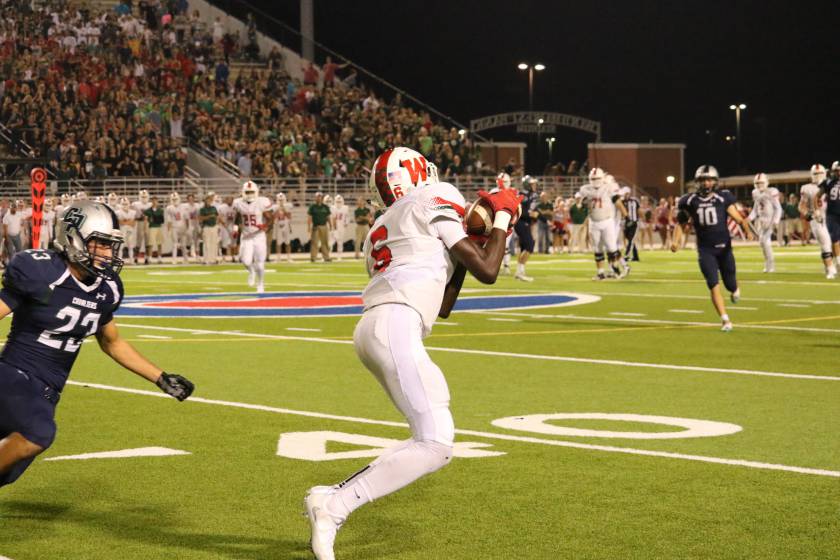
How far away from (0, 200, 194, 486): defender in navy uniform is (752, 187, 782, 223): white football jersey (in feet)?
78.2

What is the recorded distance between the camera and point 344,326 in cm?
1562

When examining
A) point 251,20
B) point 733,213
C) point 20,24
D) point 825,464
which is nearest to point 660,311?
point 733,213

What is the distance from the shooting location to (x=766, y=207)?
2847 cm

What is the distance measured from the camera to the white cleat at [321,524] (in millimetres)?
5051

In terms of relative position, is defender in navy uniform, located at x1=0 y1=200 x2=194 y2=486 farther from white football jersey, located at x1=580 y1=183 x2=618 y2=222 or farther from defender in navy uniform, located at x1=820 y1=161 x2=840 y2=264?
defender in navy uniform, located at x1=820 y1=161 x2=840 y2=264

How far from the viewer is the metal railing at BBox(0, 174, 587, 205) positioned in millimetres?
35562

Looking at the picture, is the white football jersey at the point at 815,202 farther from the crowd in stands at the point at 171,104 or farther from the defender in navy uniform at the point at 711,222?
the crowd in stands at the point at 171,104

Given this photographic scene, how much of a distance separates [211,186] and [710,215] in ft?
84.7

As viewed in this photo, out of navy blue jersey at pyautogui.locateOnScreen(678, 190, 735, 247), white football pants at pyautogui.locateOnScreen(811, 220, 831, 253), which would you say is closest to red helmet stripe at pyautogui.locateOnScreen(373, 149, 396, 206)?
navy blue jersey at pyautogui.locateOnScreen(678, 190, 735, 247)

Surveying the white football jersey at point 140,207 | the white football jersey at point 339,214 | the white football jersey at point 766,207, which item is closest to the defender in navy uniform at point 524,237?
the white football jersey at point 766,207

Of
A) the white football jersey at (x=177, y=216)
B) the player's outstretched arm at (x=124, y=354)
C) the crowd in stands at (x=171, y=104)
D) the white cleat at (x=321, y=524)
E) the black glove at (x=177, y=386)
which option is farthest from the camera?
the crowd in stands at (x=171, y=104)

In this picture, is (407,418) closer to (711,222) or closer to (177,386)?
(177,386)

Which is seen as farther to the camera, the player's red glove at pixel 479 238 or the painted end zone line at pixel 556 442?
the painted end zone line at pixel 556 442

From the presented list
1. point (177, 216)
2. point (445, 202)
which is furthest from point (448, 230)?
point (177, 216)
